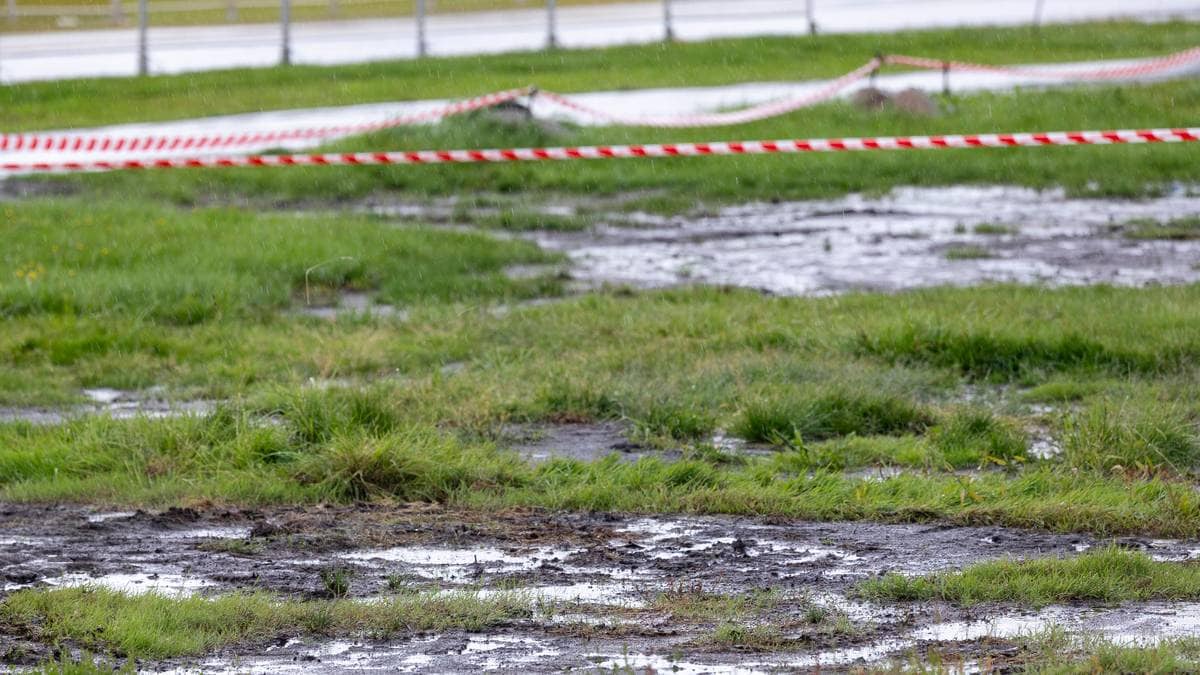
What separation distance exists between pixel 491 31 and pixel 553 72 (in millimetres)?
8996

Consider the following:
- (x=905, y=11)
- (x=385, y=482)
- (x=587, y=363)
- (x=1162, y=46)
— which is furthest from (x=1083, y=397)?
(x=905, y=11)

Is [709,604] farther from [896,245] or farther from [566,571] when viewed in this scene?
[896,245]

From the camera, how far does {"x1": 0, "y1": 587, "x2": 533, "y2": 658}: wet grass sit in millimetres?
5875

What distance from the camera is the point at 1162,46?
2836cm

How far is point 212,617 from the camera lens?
607 cm

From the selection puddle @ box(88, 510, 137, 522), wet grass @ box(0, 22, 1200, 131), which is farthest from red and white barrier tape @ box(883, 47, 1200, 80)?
puddle @ box(88, 510, 137, 522)

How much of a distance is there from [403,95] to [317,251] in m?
11.6

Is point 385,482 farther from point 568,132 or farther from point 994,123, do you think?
point 994,123

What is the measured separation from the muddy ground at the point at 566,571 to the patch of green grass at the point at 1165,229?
7.94 metres

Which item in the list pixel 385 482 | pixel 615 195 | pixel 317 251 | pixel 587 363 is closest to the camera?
pixel 385 482

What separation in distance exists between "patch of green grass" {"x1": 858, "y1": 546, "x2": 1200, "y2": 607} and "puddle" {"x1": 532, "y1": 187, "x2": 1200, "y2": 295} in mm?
6292

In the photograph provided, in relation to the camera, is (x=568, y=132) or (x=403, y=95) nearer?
(x=568, y=132)

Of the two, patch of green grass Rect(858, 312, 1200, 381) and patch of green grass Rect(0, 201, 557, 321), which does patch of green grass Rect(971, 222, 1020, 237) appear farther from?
patch of green grass Rect(858, 312, 1200, 381)

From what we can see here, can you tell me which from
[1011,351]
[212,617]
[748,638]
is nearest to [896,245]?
[1011,351]
